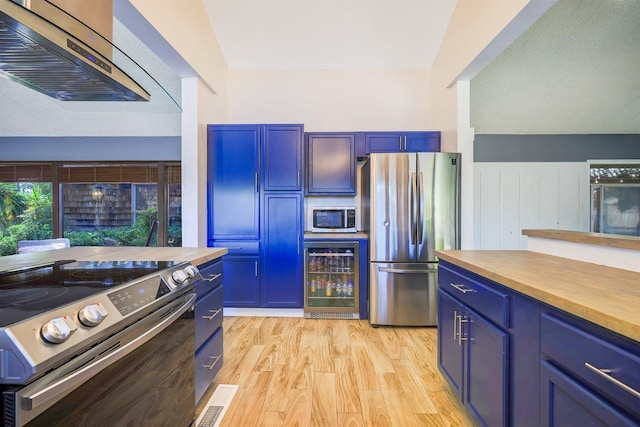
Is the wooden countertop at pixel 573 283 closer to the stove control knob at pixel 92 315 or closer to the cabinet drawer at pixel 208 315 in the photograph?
the stove control knob at pixel 92 315

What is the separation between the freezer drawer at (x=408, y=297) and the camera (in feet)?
10.2

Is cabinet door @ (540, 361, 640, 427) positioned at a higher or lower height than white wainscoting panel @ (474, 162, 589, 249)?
lower

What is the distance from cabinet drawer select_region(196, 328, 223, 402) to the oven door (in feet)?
0.56

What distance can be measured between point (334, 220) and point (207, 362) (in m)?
2.23

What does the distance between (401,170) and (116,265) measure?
8.42ft

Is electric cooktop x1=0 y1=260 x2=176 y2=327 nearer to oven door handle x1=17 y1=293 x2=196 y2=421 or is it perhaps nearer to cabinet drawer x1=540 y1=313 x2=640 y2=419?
oven door handle x1=17 y1=293 x2=196 y2=421

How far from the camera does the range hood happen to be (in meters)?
1.03

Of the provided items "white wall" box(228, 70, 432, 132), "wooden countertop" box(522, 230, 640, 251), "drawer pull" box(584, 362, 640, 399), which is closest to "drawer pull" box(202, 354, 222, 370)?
"drawer pull" box(584, 362, 640, 399)

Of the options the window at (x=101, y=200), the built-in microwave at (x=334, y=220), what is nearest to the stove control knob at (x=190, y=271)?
the built-in microwave at (x=334, y=220)

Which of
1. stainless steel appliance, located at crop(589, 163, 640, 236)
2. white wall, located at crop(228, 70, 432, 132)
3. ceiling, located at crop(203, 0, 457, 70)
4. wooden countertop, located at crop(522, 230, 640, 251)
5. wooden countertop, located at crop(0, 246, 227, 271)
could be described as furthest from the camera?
stainless steel appliance, located at crop(589, 163, 640, 236)

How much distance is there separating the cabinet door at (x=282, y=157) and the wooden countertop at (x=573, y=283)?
2.04 metres

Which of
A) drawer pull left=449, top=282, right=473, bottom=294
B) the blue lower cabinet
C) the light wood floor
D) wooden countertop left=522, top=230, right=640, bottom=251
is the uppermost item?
wooden countertop left=522, top=230, right=640, bottom=251

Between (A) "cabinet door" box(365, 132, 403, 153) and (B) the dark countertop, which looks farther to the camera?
(A) "cabinet door" box(365, 132, 403, 153)

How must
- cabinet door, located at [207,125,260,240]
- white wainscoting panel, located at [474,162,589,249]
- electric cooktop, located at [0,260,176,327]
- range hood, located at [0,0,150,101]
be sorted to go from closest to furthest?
electric cooktop, located at [0,260,176,327], range hood, located at [0,0,150,101], cabinet door, located at [207,125,260,240], white wainscoting panel, located at [474,162,589,249]
